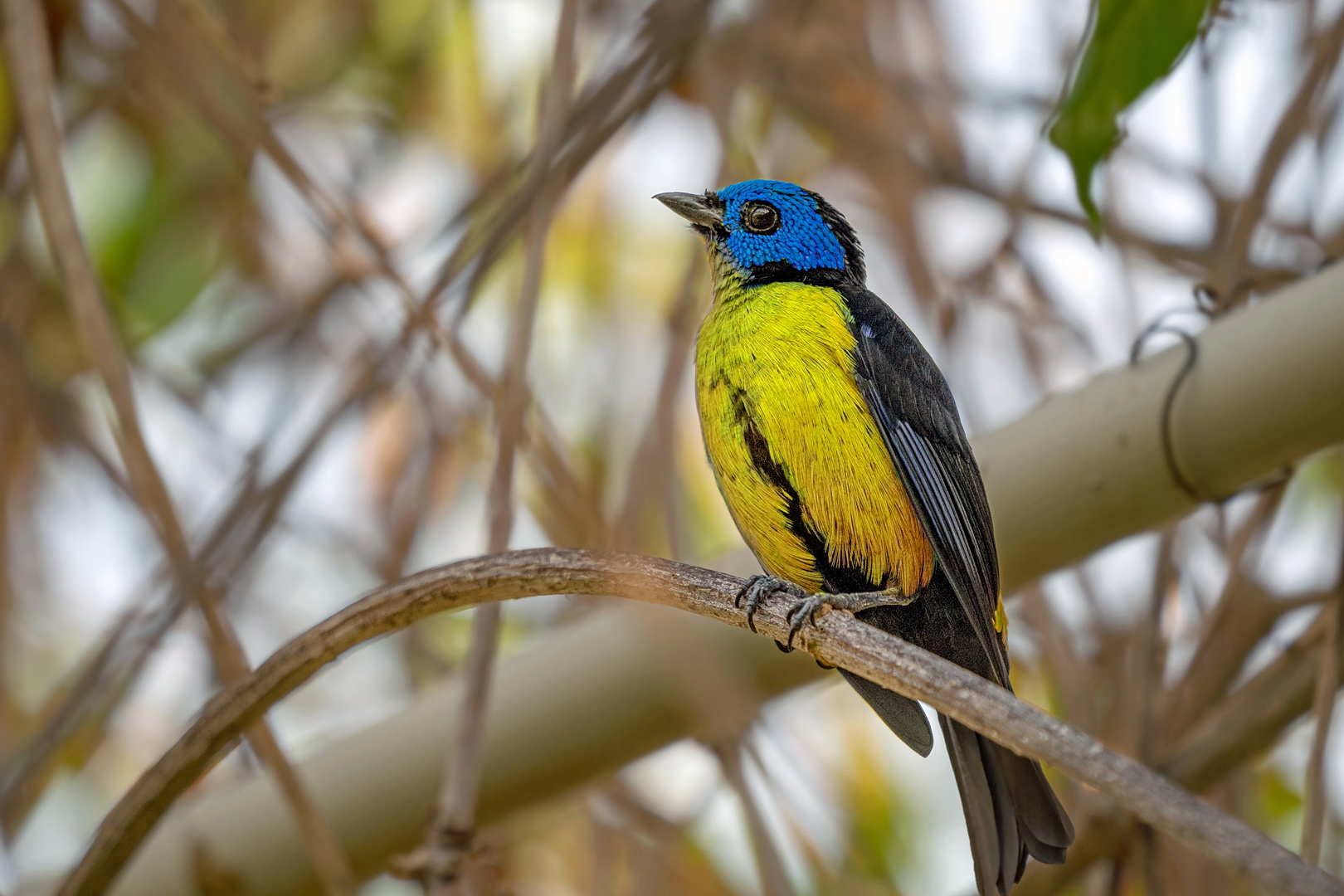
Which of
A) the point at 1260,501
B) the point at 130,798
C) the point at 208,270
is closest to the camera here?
the point at 130,798

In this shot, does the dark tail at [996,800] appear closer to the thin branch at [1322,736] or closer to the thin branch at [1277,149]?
the thin branch at [1322,736]

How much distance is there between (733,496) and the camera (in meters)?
2.30

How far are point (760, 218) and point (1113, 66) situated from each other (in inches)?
31.2

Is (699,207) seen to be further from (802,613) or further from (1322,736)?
(1322,736)

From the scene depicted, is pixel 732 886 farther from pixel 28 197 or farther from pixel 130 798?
pixel 28 197

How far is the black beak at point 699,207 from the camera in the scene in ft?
8.71

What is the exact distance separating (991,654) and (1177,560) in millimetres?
1654

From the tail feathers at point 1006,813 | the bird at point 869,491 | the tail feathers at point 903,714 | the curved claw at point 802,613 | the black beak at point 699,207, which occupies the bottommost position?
the tail feathers at point 1006,813

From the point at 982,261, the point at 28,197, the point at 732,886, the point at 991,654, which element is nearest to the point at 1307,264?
the point at 982,261

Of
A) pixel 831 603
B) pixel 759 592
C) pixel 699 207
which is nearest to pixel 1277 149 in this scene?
pixel 699 207

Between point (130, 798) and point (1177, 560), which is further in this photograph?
point (1177, 560)

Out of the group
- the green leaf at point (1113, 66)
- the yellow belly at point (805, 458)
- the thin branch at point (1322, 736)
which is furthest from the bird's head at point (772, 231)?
the thin branch at point (1322, 736)

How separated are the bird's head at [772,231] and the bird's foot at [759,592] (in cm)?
64

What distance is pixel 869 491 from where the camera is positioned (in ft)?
7.35
